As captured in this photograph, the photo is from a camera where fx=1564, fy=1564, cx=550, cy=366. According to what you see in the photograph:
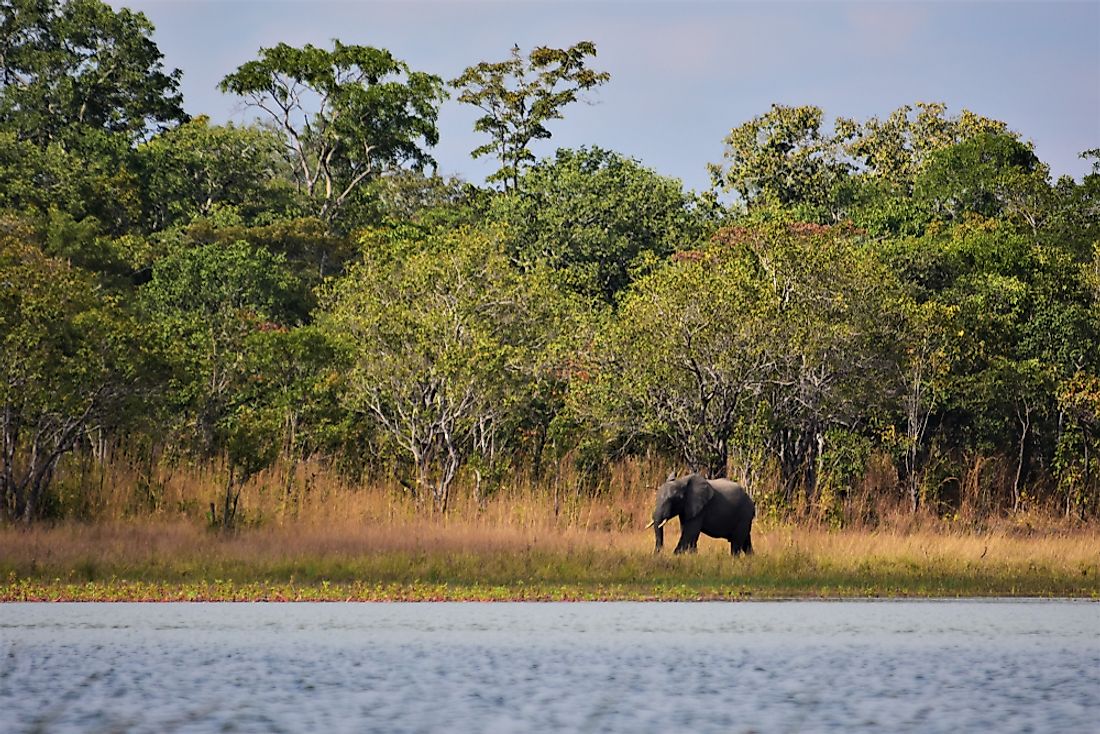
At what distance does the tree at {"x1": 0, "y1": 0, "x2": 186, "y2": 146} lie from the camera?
64062 millimetres

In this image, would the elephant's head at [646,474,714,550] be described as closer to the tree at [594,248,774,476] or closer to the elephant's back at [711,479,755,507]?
the elephant's back at [711,479,755,507]

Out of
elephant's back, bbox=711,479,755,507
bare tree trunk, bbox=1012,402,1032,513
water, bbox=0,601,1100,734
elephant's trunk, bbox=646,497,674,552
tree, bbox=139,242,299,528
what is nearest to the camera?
water, bbox=0,601,1100,734

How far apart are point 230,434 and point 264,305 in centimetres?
1741

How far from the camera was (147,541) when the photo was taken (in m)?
25.8

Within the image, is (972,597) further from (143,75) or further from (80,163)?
(143,75)

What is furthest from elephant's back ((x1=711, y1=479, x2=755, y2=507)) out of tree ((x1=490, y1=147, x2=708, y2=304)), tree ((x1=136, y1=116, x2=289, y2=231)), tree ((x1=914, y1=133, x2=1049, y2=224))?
tree ((x1=136, y1=116, x2=289, y2=231))

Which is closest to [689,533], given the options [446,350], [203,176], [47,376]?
[446,350]

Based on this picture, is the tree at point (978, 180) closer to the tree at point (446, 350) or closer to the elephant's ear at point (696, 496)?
the tree at point (446, 350)

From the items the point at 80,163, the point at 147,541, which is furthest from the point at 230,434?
the point at 80,163

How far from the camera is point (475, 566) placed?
81.9 ft

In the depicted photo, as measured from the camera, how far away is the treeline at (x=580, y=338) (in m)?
31.8

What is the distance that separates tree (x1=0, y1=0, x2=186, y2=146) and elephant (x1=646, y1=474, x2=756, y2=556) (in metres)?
41.0

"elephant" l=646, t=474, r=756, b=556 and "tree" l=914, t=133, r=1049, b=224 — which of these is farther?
"tree" l=914, t=133, r=1049, b=224

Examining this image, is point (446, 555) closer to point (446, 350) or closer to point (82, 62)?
point (446, 350)
